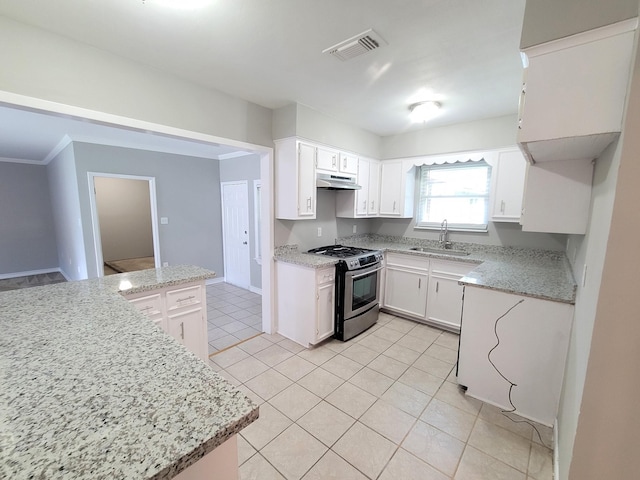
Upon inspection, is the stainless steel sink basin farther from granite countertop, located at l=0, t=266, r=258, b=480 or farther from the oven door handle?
granite countertop, located at l=0, t=266, r=258, b=480

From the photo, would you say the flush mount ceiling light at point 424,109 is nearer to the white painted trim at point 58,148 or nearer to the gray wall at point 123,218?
the white painted trim at point 58,148

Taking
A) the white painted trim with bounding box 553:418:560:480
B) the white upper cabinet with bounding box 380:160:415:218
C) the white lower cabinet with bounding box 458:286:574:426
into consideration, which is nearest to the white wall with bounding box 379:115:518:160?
the white upper cabinet with bounding box 380:160:415:218

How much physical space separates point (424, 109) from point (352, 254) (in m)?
1.75

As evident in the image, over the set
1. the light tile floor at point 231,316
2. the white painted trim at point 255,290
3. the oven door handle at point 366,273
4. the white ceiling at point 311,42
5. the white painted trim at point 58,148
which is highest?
the white ceiling at point 311,42

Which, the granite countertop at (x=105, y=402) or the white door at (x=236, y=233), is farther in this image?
the white door at (x=236, y=233)

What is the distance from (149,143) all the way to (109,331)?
4176mm

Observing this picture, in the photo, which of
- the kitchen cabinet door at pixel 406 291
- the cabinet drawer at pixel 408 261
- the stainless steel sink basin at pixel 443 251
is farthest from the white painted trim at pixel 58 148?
the stainless steel sink basin at pixel 443 251

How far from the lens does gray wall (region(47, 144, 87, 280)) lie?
4.17m

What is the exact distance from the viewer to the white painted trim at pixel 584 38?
105 cm

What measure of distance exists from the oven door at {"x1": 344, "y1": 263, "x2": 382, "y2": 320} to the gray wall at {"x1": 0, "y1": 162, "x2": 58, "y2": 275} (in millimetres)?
7369

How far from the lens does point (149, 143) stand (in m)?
4.38

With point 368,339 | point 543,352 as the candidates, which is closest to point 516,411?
point 543,352

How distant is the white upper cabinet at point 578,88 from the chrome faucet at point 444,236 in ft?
8.08

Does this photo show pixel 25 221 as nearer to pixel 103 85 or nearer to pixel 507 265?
pixel 103 85
